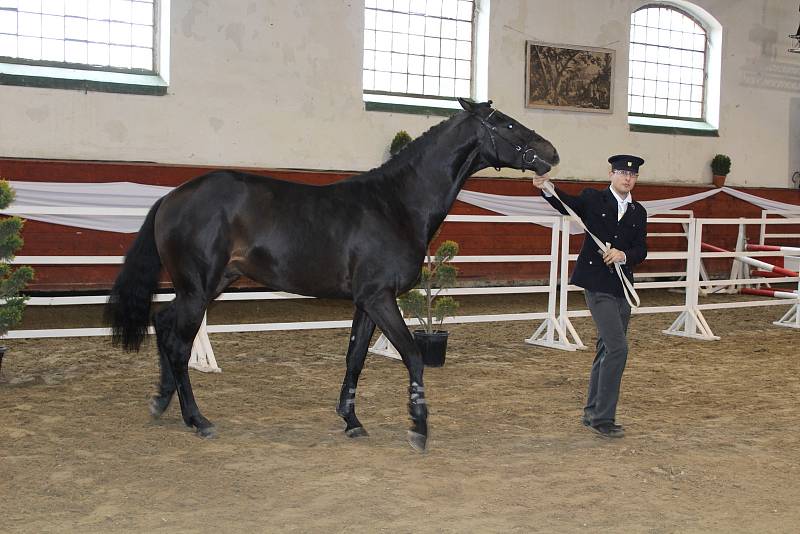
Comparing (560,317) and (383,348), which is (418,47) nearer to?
(560,317)

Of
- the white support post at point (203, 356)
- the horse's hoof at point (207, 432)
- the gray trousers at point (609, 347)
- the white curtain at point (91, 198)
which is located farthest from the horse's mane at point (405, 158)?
the white curtain at point (91, 198)

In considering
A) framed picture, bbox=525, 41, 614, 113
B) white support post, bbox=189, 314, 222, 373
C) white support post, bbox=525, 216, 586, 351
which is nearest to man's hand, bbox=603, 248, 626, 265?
white support post, bbox=189, 314, 222, 373

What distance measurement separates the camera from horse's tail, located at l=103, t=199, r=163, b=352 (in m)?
5.55

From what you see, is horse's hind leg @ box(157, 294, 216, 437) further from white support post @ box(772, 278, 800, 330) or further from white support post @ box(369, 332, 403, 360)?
white support post @ box(772, 278, 800, 330)

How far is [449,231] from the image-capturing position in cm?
1380

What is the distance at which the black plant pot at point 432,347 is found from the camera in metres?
7.88

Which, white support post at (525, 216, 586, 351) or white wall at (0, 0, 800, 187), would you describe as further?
white wall at (0, 0, 800, 187)

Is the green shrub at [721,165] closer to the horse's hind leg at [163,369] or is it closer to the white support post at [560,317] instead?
the white support post at [560,317]

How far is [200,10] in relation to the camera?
1242cm

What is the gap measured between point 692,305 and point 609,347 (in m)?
5.10

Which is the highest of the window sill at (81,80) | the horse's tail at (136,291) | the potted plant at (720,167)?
the window sill at (81,80)

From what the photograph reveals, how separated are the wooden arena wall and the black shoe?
7659 mm

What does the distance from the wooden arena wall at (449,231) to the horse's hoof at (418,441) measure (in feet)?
25.0

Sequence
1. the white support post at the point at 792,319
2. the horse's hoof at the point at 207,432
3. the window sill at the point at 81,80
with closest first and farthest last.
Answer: the horse's hoof at the point at 207,432 → the white support post at the point at 792,319 → the window sill at the point at 81,80
